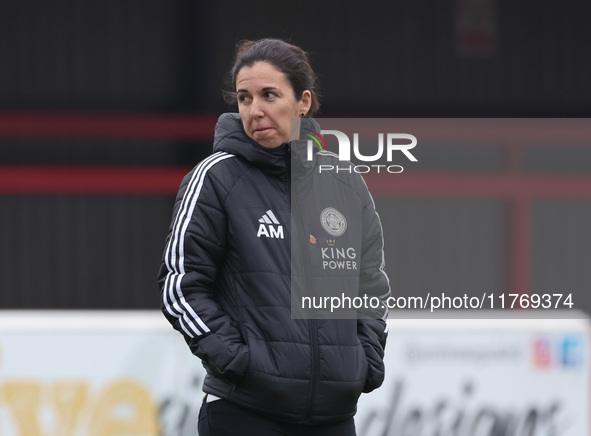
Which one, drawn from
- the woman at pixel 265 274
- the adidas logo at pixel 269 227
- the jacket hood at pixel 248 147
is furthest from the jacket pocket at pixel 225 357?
the jacket hood at pixel 248 147

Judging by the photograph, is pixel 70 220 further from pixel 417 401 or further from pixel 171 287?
pixel 171 287

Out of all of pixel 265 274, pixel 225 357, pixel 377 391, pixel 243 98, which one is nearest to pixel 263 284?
pixel 265 274

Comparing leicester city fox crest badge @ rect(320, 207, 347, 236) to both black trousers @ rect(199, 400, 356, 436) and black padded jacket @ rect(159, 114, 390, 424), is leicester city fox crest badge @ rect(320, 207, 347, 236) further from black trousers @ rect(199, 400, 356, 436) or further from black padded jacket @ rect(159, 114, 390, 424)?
black trousers @ rect(199, 400, 356, 436)

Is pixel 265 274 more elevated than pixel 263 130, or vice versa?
pixel 263 130

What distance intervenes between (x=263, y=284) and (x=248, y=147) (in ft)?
0.84

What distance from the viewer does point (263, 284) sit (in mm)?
1635

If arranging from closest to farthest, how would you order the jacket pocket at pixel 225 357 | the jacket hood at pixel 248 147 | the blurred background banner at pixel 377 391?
the jacket pocket at pixel 225 357
the jacket hood at pixel 248 147
the blurred background banner at pixel 377 391

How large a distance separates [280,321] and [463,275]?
13.0 ft

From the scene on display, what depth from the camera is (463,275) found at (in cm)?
547

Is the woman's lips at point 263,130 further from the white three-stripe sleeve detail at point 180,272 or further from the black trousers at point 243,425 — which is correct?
the black trousers at point 243,425

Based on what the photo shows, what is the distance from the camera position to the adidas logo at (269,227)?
166 centimetres

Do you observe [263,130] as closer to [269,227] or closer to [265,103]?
[265,103]

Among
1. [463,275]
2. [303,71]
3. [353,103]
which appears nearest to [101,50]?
[353,103]

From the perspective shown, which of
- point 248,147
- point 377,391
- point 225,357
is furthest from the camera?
point 377,391
